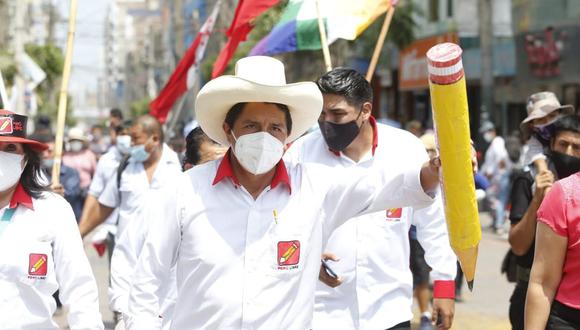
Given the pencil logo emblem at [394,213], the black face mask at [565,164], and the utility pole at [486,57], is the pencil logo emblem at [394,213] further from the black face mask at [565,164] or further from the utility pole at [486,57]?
the utility pole at [486,57]

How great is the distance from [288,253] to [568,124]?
7.53ft

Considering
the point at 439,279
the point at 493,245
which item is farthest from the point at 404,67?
the point at 439,279

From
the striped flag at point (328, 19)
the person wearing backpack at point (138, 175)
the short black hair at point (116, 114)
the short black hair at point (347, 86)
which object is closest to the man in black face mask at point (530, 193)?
the short black hair at point (347, 86)

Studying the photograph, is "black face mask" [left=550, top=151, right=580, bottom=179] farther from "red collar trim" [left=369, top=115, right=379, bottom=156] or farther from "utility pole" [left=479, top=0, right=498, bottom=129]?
"utility pole" [left=479, top=0, right=498, bottom=129]

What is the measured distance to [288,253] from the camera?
402 cm

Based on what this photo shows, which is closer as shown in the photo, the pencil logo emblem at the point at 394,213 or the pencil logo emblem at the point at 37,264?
the pencil logo emblem at the point at 37,264

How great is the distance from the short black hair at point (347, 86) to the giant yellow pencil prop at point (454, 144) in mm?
1993

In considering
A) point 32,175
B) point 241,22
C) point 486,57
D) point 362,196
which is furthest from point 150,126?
point 486,57

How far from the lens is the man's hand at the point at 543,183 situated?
5820 mm

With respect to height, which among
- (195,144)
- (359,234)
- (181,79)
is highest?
(195,144)

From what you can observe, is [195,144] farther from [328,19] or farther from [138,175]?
[328,19]

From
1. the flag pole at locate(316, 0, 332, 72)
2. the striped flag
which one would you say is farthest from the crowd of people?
the striped flag

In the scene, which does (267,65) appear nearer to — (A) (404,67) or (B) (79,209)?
(B) (79,209)

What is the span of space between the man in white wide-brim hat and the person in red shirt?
33.3 inches
